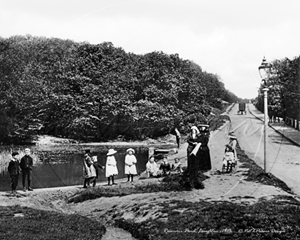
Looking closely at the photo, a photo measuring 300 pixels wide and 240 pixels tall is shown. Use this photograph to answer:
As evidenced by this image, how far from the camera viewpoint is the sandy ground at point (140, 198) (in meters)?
11.9

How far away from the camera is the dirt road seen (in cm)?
1922

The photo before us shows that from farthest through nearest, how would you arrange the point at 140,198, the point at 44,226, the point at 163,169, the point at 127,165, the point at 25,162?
the point at 163,169 → the point at 127,165 → the point at 25,162 → the point at 140,198 → the point at 44,226

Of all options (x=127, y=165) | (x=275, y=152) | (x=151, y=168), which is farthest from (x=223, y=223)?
(x=275, y=152)

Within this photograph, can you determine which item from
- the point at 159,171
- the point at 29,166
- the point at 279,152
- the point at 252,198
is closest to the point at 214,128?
the point at 279,152

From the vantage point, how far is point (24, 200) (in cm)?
1463

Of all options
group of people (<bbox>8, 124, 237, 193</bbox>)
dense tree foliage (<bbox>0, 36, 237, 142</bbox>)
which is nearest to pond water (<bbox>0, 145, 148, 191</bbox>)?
group of people (<bbox>8, 124, 237, 193</bbox>)

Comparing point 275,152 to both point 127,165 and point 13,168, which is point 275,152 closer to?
point 127,165

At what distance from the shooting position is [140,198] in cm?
1330

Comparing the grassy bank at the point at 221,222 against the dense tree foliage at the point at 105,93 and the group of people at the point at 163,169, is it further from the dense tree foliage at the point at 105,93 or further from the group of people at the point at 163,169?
the dense tree foliage at the point at 105,93

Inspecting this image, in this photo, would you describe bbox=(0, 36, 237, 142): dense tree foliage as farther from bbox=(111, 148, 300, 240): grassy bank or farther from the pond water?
bbox=(111, 148, 300, 240): grassy bank

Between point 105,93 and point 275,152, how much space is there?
3057cm

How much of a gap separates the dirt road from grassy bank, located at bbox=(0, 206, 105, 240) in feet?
29.7

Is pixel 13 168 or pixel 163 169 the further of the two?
pixel 163 169

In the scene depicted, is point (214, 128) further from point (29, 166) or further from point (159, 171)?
point (29, 166)
